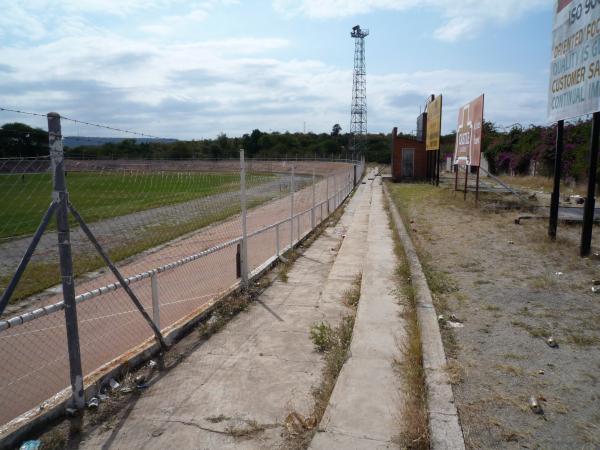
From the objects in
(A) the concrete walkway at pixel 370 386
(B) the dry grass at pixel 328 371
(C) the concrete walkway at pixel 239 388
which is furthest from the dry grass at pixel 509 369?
(B) the dry grass at pixel 328 371

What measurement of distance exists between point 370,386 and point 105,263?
22.6 ft

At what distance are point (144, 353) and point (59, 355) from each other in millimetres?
1424

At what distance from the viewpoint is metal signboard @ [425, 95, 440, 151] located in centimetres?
2761

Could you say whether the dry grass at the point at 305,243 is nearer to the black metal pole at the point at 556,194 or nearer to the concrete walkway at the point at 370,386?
the concrete walkway at the point at 370,386

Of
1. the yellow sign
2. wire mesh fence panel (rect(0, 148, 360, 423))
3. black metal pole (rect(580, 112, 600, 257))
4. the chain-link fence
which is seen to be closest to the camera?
the chain-link fence

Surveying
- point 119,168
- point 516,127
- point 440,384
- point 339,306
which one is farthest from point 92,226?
point 516,127

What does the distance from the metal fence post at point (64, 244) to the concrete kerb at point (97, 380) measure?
0.48ft

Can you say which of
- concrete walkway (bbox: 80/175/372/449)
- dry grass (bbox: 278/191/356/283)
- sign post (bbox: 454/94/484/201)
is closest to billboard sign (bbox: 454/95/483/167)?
sign post (bbox: 454/94/484/201)

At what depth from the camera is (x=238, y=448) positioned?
10.7 ft

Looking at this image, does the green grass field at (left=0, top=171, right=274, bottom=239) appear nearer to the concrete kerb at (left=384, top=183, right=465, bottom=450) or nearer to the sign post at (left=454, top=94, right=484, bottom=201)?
the concrete kerb at (left=384, top=183, right=465, bottom=450)

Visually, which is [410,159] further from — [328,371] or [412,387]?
[412,387]

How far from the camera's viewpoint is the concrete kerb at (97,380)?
3381 mm

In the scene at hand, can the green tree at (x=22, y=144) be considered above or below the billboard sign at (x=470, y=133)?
below

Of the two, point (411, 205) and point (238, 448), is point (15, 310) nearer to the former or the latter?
point (238, 448)
